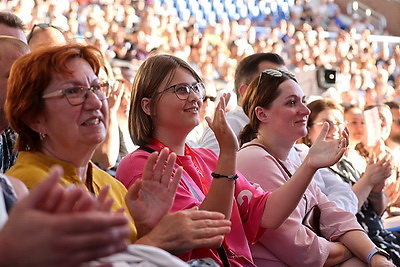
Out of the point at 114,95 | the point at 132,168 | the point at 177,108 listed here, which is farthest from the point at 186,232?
the point at 114,95

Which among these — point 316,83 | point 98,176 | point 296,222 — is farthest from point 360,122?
point 98,176

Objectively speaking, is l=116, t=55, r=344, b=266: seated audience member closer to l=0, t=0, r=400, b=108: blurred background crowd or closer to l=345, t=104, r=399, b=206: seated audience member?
l=345, t=104, r=399, b=206: seated audience member

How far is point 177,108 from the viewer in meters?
2.32

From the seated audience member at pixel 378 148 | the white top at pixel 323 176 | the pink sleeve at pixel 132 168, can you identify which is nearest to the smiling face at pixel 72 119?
the pink sleeve at pixel 132 168

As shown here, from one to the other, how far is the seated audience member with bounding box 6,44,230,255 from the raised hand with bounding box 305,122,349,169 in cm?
53

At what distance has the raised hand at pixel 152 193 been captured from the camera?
1.80m

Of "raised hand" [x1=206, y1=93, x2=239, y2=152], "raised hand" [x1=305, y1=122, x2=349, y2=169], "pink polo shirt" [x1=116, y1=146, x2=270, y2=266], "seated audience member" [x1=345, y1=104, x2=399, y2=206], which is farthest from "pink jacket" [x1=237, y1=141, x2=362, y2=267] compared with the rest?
"seated audience member" [x1=345, y1=104, x2=399, y2=206]

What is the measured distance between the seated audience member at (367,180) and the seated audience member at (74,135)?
1.83 metres

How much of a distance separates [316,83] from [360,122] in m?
0.60

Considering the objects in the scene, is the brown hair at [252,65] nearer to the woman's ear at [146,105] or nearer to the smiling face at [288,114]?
the smiling face at [288,114]

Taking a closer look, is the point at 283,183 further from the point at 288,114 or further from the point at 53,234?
the point at 53,234

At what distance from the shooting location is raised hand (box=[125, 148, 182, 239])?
180cm

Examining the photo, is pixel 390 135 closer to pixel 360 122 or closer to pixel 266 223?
pixel 360 122

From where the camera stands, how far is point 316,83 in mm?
5055
